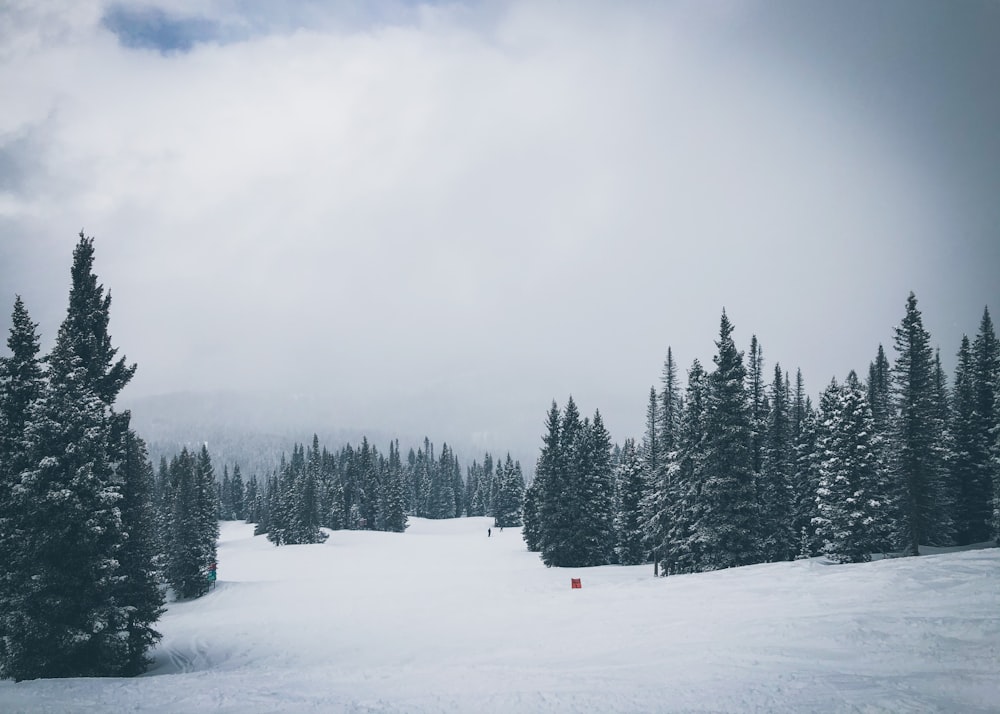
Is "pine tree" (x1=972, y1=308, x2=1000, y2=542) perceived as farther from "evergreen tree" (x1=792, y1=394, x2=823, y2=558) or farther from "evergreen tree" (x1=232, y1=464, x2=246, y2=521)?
"evergreen tree" (x1=232, y1=464, x2=246, y2=521)

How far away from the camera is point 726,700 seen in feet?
40.5

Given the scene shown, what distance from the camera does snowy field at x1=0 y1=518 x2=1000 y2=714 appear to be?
42.7 feet

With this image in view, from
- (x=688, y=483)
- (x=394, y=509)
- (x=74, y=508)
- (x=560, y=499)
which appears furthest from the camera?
(x=394, y=509)

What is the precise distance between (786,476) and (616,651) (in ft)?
103

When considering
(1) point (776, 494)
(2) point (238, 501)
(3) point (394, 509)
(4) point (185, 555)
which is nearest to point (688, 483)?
(1) point (776, 494)

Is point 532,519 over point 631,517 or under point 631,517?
under

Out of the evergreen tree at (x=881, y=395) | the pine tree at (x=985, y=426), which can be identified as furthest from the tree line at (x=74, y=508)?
the pine tree at (x=985, y=426)

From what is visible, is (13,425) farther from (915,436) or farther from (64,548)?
(915,436)

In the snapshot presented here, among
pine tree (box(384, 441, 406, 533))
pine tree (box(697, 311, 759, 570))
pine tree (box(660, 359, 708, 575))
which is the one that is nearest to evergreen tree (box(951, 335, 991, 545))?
pine tree (box(697, 311, 759, 570))

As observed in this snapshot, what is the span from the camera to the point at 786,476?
42812mm

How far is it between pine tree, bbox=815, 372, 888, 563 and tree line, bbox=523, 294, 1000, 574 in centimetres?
9

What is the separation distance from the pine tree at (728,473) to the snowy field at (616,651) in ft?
19.0

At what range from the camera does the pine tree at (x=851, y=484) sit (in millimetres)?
35125

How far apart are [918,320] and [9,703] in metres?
51.4
